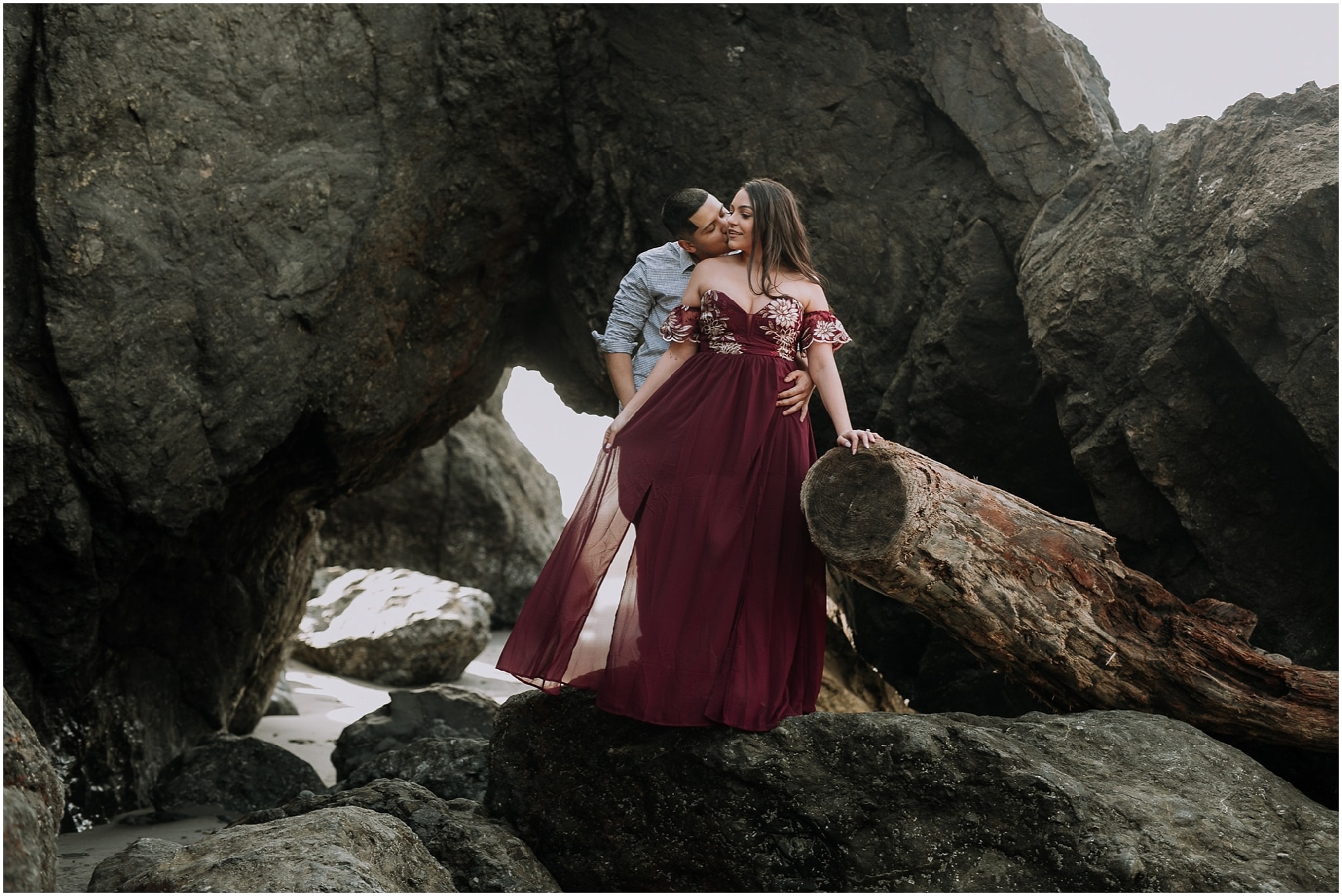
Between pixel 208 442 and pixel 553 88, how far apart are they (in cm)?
242

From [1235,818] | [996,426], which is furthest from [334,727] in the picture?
[1235,818]

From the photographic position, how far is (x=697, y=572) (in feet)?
11.7

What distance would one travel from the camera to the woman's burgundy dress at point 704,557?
11.3 ft

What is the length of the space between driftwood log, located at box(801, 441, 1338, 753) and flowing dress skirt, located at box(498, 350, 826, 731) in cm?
26

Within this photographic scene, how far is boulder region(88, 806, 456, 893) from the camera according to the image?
9.09 ft

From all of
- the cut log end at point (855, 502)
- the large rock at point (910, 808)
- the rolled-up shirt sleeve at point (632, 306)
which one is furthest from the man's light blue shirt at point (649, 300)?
the large rock at point (910, 808)

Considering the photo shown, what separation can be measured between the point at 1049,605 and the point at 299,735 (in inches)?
225

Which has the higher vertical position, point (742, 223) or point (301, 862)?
point (742, 223)

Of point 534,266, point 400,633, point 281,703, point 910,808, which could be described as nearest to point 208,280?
point 534,266

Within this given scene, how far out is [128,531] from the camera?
4910 mm

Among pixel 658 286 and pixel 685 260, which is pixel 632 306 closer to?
pixel 658 286

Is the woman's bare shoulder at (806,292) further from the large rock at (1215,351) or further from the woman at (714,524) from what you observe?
the large rock at (1215,351)

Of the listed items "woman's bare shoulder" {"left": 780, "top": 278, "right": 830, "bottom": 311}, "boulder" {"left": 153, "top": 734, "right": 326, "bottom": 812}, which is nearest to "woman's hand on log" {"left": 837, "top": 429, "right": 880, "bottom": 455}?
"woman's bare shoulder" {"left": 780, "top": 278, "right": 830, "bottom": 311}

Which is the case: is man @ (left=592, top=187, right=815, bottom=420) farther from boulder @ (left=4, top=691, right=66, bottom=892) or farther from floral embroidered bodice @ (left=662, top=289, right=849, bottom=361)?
boulder @ (left=4, top=691, right=66, bottom=892)
